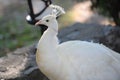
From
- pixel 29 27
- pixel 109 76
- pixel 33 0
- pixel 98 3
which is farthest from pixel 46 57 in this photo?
pixel 29 27

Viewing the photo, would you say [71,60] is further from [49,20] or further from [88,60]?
[49,20]

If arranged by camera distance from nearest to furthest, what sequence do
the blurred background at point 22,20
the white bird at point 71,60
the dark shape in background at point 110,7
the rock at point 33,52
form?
1. the white bird at point 71,60
2. the rock at point 33,52
3. the dark shape in background at point 110,7
4. the blurred background at point 22,20

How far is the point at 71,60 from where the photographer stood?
2.89 metres

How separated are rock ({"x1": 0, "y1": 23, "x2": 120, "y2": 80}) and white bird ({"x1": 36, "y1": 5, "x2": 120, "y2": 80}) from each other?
26.9 inches

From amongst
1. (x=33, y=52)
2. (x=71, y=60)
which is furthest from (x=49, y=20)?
(x=33, y=52)

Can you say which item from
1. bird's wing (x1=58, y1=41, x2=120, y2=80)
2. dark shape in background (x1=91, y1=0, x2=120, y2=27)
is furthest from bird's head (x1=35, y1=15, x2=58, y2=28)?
dark shape in background (x1=91, y1=0, x2=120, y2=27)

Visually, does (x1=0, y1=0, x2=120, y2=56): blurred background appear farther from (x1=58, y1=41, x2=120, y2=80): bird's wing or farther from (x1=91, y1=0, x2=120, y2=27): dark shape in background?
(x1=58, y1=41, x2=120, y2=80): bird's wing

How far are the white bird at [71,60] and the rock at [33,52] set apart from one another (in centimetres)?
68

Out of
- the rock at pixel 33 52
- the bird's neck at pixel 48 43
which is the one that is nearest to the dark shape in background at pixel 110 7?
the rock at pixel 33 52

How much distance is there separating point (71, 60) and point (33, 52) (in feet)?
3.78

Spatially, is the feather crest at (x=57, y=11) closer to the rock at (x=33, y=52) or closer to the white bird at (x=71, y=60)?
the white bird at (x=71, y=60)

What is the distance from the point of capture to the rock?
3.58m

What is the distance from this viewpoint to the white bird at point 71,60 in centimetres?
286

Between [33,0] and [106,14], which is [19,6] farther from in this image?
[33,0]
